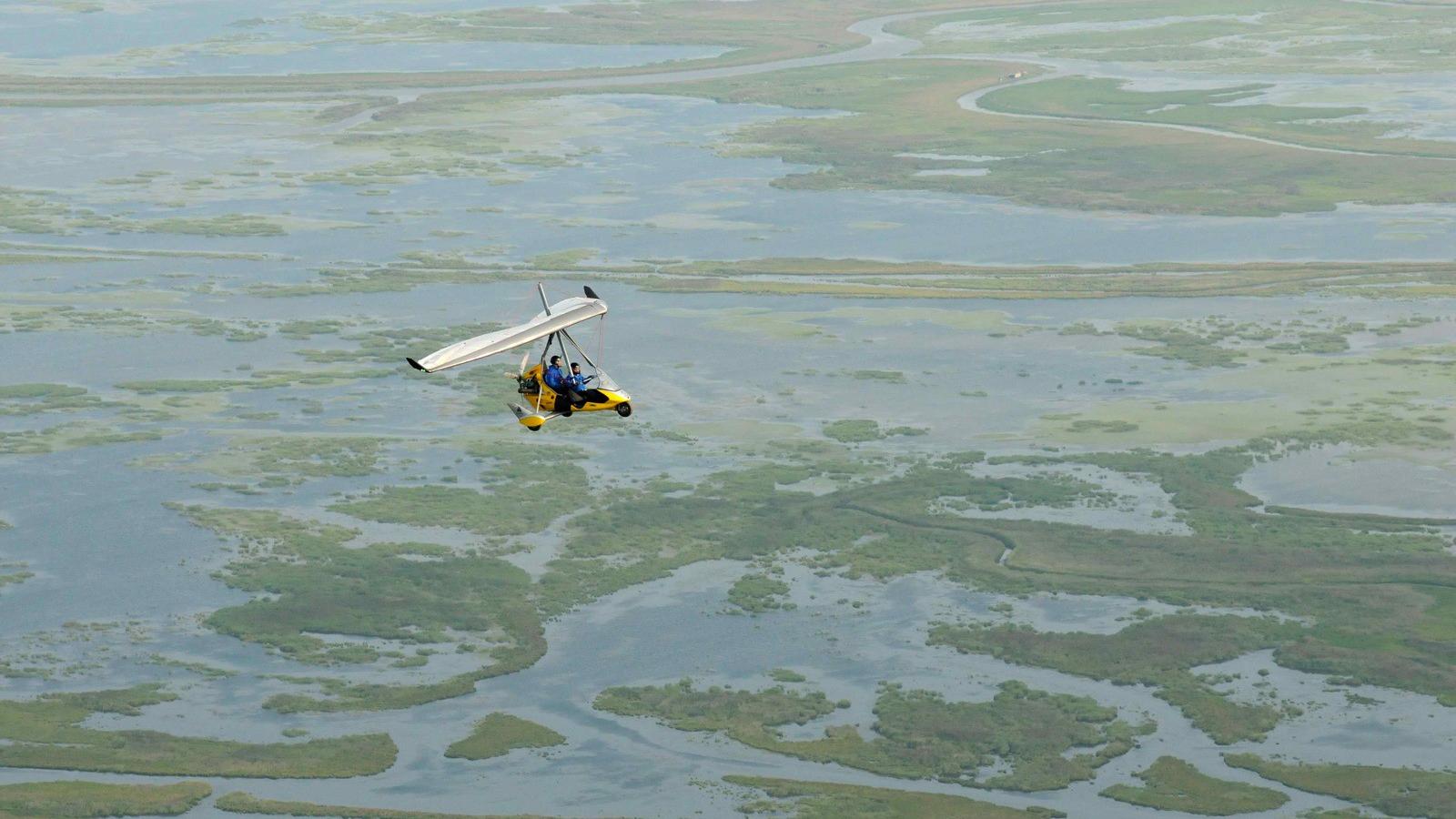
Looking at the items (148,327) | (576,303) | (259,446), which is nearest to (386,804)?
(576,303)

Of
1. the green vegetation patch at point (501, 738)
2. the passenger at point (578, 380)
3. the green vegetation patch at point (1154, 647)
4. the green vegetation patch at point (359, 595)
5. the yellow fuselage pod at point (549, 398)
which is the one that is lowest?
the green vegetation patch at point (1154, 647)

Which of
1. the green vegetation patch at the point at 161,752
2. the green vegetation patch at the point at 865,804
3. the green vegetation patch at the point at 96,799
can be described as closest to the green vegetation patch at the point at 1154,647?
the green vegetation patch at the point at 865,804

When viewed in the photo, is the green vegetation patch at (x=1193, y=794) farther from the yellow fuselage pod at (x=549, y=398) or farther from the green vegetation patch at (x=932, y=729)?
the yellow fuselage pod at (x=549, y=398)

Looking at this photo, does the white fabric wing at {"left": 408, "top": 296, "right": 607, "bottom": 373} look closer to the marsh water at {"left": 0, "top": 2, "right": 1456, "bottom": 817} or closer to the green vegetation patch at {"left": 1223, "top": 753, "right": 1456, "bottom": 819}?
the marsh water at {"left": 0, "top": 2, "right": 1456, "bottom": 817}

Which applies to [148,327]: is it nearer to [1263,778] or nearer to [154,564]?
[154,564]

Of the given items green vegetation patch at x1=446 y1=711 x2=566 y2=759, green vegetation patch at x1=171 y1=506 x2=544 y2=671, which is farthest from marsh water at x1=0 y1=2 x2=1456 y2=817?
green vegetation patch at x1=171 y1=506 x2=544 y2=671

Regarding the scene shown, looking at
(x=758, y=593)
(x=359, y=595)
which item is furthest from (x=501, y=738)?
(x=758, y=593)
